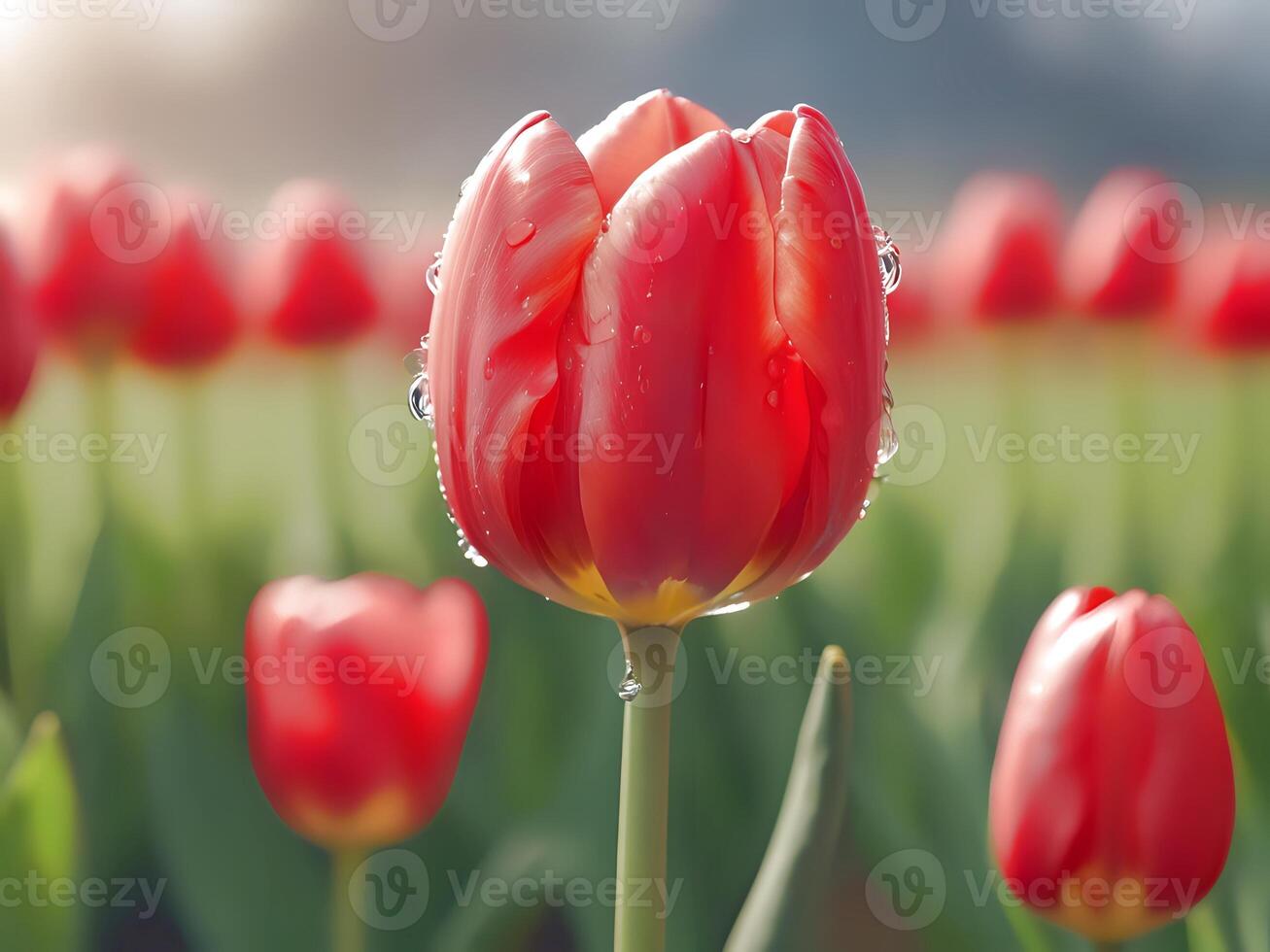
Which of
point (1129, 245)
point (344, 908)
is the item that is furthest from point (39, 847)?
point (1129, 245)

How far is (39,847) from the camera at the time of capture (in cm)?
59

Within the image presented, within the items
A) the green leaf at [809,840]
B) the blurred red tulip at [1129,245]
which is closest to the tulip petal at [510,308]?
the green leaf at [809,840]

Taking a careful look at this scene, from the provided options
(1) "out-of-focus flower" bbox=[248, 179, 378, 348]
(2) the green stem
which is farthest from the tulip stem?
(1) "out-of-focus flower" bbox=[248, 179, 378, 348]

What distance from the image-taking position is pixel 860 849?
62 cm

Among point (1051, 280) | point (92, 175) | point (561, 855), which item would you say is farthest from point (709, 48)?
point (561, 855)

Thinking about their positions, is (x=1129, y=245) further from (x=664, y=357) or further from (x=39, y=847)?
(x=39, y=847)

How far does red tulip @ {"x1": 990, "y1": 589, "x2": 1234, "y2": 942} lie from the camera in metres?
0.42

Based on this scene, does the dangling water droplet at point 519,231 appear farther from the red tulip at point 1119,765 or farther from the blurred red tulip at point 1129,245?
the blurred red tulip at point 1129,245

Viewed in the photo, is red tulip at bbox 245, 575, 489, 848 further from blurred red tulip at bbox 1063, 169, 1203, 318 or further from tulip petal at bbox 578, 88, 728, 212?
blurred red tulip at bbox 1063, 169, 1203, 318

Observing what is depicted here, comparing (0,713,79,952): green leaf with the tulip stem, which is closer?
the tulip stem

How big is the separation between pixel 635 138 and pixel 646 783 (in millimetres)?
203

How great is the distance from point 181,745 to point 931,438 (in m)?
0.46

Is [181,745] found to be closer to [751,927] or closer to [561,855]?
[561,855]

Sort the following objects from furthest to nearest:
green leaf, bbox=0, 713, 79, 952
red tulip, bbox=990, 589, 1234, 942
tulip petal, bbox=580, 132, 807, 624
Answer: green leaf, bbox=0, 713, 79, 952 → red tulip, bbox=990, 589, 1234, 942 → tulip petal, bbox=580, 132, 807, 624
